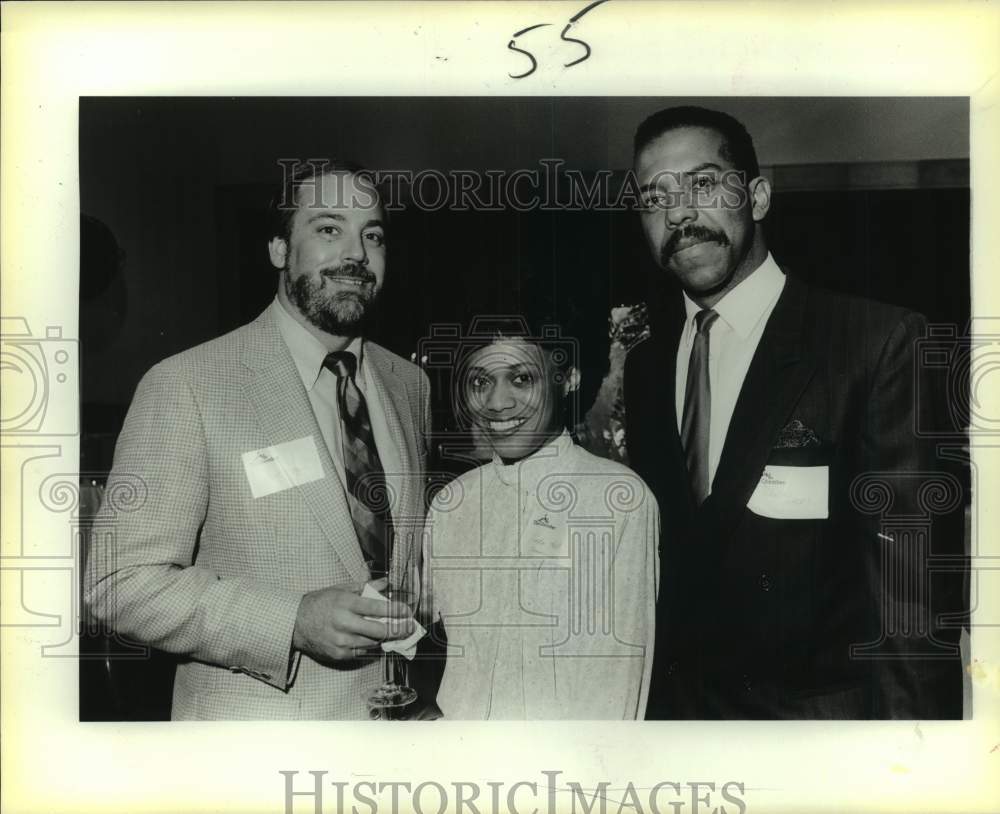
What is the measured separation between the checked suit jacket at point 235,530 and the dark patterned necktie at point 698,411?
2.61 ft

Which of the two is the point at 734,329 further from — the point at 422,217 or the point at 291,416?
the point at 291,416

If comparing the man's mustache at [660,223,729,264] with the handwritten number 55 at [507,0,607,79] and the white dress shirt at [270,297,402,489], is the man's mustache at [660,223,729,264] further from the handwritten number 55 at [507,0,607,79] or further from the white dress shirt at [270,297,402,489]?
the white dress shirt at [270,297,402,489]

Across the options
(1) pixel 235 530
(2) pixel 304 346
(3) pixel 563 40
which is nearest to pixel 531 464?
(2) pixel 304 346

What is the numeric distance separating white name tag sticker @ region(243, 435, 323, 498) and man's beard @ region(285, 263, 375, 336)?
1.20ft

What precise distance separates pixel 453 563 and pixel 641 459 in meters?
0.65

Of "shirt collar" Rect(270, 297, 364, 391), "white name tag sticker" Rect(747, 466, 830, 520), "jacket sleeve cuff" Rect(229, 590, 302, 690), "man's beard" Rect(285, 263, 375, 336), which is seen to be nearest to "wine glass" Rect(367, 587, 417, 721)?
"jacket sleeve cuff" Rect(229, 590, 302, 690)

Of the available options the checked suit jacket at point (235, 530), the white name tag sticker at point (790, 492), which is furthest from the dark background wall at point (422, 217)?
the white name tag sticker at point (790, 492)

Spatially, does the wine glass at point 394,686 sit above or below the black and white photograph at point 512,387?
below

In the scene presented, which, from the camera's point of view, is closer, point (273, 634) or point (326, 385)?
point (273, 634)

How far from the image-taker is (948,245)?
10.2ft

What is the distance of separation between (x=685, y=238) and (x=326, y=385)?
1.17 meters

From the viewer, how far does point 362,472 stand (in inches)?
121

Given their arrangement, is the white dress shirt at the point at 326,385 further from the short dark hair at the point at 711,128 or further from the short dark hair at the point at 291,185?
the short dark hair at the point at 711,128

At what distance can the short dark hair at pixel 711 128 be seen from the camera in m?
3.06
